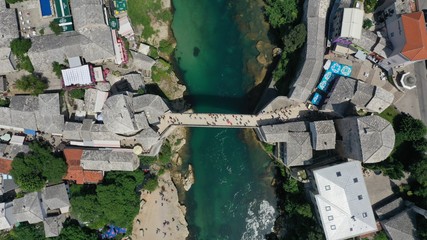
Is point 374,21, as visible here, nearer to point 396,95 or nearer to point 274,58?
point 396,95

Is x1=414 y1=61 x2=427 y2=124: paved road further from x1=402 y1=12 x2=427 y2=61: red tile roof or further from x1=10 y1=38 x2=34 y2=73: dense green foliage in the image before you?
x1=10 y1=38 x2=34 y2=73: dense green foliage

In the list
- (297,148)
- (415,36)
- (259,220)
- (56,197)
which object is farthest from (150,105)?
(415,36)

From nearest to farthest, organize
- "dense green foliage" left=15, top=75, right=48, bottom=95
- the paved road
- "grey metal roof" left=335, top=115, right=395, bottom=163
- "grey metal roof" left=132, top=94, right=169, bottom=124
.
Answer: "grey metal roof" left=335, top=115, right=395, bottom=163 → the paved road → "grey metal roof" left=132, top=94, right=169, bottom=124 → "dense green foliage" left=15, top=75, right=48, bottom=95

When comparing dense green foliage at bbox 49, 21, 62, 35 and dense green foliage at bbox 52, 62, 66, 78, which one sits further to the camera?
dense green foliage at bbox 52, 62, 66, 78

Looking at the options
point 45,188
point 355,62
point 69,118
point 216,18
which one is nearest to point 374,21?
point 355,62

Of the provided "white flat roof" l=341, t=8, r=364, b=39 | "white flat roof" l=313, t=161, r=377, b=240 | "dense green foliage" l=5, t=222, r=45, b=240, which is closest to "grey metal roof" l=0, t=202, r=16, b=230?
"dense green foliage" l=5, t=222, r=45, b=240

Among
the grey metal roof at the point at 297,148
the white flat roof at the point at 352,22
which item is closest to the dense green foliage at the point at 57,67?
the grey metal roof at the point at 297,148
